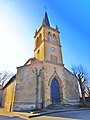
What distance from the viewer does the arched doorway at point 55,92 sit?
61.5 ft

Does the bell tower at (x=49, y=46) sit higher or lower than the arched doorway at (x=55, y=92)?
higher

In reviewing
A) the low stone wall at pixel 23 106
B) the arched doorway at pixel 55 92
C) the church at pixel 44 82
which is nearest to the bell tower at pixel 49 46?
the church at pixel 44 82

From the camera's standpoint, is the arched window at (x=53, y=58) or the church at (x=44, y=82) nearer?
the church at (x=44, y=82)

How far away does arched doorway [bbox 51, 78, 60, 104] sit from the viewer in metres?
18.7

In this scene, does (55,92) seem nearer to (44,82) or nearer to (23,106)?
(44,82)

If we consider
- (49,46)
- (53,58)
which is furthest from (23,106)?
(49,46)

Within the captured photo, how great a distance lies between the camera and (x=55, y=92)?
19.4 meters

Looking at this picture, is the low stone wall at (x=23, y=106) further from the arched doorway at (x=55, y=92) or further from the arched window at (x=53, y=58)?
the arched window at (x=53, y=58)

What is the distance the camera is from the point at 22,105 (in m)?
15.4

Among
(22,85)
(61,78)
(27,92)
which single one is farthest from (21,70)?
(61,78)

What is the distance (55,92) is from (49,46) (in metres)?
9.76

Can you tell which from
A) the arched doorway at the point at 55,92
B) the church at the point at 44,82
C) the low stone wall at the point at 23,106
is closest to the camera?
the low stone wall at the point at 23,106

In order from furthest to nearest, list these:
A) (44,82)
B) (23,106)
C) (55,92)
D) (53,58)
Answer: (53,58), (55,92), (44,82), (23,106)

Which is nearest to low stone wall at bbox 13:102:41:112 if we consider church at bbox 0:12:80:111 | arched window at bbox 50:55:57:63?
church at bbox 0:12:80:111
